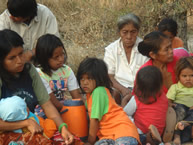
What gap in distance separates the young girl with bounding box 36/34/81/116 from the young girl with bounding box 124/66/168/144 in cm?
80

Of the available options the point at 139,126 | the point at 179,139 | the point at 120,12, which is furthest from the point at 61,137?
the point at 120,12

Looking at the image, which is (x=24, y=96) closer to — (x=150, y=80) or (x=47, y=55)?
(x=47, y=55)

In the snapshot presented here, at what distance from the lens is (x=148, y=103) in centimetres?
316

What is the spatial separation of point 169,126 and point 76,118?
3.46 ft

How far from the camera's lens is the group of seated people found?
2612mm

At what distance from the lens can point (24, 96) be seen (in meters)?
2.84

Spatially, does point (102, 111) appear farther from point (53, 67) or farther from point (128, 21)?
point (128, 21)

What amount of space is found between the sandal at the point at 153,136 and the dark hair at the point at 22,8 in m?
2.11

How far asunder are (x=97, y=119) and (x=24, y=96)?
751mm

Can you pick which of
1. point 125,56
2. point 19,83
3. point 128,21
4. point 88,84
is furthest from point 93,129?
point 128,21

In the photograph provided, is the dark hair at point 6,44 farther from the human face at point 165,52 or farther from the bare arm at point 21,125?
the human face at point 165,52

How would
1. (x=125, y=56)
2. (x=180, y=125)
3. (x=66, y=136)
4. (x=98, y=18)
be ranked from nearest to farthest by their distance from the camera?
(x=66, y=136)
(x=180, y=125)
(x=125, y=56)
(x=98, y=18)

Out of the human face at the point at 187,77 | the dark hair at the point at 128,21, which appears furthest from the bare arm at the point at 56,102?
the human face at the point at 187,77

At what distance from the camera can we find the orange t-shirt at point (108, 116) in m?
2.85
